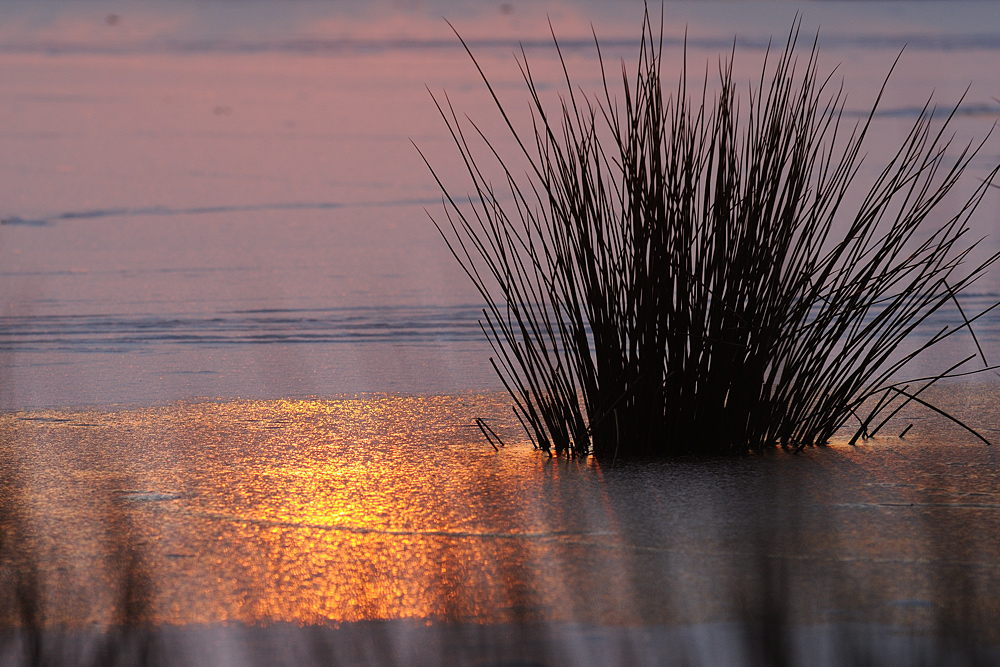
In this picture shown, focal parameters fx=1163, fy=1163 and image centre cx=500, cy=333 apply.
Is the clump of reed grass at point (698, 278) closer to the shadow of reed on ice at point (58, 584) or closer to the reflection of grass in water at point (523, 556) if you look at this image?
the reflection of grass in water at point (523, 556)

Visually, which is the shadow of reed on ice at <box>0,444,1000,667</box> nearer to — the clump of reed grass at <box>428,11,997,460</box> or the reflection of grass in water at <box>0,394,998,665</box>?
the reflection of grass in water at <box>0,394,998,665</box>

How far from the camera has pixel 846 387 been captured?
6.75ft

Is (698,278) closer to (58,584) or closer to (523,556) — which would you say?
(523,556)

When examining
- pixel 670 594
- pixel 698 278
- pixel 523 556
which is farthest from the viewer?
pixel 698 278

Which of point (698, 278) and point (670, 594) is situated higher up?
point (698, 278)

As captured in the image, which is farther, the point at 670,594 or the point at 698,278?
the point at 698,278

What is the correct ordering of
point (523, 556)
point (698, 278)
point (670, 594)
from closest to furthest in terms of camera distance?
point (670, 594) → point (523, 556) → point (698, 278)

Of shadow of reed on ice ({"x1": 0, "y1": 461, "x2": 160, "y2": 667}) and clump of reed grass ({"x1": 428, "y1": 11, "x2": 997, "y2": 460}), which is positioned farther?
clump of reed grass ({"x1": 428, "y1": 11, "x2": 997, "y2": 460})

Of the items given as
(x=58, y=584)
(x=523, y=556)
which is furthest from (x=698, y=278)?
(x=58, y=584)

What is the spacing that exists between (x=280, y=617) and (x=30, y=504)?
68 centimetres

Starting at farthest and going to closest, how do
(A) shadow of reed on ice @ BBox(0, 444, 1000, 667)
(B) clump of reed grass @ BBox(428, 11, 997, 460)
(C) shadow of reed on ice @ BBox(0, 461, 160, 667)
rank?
(B) clump of reed grass @ BBox(428, 11, 997, 460) → (A) shadow of reed on ice @ BBox(0, 444, 1000, 667) → (C) shadow of reed on ice @ BBox(0, 461, 160, 667)

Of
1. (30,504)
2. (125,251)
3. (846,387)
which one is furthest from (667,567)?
(125,251)

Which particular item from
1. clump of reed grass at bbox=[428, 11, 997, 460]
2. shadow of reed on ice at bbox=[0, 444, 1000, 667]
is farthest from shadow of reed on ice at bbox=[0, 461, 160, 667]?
clump of reed grass at bbox=[428, 11, 997, 460]

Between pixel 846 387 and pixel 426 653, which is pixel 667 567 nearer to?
pixel 426 653
